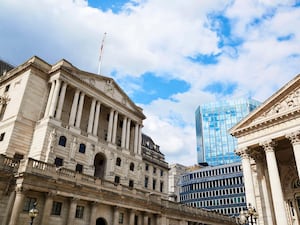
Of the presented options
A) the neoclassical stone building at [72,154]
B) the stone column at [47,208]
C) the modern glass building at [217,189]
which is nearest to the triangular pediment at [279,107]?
the neoclassical stone building at [72,154]

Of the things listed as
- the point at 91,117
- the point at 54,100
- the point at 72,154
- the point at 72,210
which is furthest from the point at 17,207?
the point at 91,117

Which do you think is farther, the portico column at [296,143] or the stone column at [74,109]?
the stone column at [74,109]

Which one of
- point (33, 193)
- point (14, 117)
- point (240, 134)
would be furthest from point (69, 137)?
point (240, 134)

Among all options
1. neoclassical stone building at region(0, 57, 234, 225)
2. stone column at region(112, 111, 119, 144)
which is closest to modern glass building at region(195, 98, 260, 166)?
neoclassical stone building at region(0, 57, 234, 225)

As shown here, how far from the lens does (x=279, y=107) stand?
30.6 meters

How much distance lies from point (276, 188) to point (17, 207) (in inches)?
1004

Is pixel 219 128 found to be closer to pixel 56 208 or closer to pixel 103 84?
pixel 103 84

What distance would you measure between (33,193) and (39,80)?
21470mm

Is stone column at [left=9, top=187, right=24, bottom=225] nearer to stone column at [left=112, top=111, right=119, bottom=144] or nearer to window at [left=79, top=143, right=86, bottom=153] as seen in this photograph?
window at [left=79, top=143, right=86, bottom=153]

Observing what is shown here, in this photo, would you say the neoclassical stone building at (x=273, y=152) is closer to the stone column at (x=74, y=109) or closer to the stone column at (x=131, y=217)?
the stone column at (x=131, y=217)

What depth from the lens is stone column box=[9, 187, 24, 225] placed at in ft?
82.7

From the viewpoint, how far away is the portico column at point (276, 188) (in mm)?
26516

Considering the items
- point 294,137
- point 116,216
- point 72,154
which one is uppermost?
point 72,154

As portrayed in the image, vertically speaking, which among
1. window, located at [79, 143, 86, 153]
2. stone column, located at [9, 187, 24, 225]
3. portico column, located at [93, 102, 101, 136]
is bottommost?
stone column, located at [9, 187, 24, 225]
